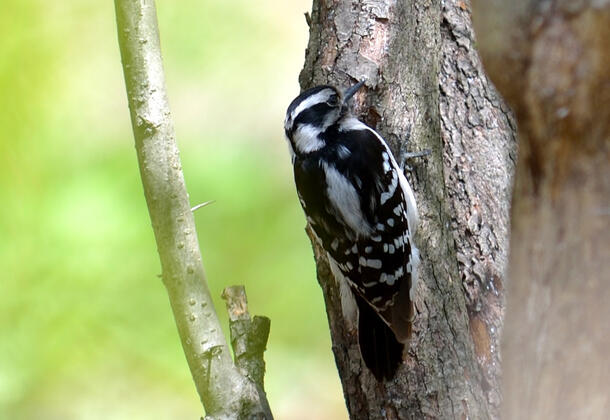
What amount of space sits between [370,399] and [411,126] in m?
1.12

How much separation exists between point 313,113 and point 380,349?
3.79ft

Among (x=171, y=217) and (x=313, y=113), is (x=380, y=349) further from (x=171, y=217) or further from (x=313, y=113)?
(x=313, y=113)

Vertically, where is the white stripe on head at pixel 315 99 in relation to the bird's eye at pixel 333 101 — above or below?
above

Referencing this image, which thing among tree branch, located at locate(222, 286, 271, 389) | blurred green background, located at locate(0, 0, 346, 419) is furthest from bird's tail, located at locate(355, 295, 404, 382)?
blurred green background, located at locate(0, 0, 346, 419)

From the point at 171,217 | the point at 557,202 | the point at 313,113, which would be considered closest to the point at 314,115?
the point at 313,113

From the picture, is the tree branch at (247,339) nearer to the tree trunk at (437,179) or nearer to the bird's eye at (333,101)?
the tree trunk at (437,179)

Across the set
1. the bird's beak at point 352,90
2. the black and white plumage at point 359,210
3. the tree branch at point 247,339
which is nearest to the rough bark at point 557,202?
the black and white plumage at point 359,210

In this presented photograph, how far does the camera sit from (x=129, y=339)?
6238 mm

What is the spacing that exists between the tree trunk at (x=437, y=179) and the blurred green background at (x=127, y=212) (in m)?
2.94

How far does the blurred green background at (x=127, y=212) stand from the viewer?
6.07 metres

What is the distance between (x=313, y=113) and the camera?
138 inches

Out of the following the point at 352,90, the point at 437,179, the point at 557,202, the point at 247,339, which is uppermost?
the point at 352,90

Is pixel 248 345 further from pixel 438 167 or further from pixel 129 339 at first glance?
pixel 129 339

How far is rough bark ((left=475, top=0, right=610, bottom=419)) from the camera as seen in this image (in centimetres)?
180
